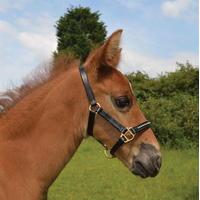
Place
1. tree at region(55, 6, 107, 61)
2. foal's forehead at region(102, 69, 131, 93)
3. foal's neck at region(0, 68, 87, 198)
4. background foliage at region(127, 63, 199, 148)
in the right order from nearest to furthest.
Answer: foal's neck at region(0, 68, 87, 198), foal's forehead at region(102, 69, 131, 93), background foliage at region(127, 63, 199, 148), tree at region(55, 6, 107, 61)

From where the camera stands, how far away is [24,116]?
3689 millimetres

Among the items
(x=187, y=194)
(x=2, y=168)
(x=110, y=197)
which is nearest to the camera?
(x=2, y=168)

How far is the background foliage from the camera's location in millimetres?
19516

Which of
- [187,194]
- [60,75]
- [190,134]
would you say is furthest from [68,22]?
[60,75]

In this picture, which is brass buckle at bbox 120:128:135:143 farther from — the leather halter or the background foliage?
the background foliage

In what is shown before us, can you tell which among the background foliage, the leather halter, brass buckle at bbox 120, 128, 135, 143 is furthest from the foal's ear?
the background foliage

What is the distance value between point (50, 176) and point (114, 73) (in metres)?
1.01

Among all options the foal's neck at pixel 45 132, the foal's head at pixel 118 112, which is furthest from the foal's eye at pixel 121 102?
the foal's neck at pixel 45 132

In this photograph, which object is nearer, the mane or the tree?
the mane

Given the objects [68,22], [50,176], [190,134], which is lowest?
[190,134]

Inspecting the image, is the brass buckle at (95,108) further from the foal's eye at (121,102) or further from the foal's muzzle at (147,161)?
the foal's muzzle at (147,161)

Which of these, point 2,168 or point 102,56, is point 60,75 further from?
point 2,168

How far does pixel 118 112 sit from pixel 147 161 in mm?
466

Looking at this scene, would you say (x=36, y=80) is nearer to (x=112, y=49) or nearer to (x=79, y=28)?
(x=112, y=49)
